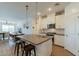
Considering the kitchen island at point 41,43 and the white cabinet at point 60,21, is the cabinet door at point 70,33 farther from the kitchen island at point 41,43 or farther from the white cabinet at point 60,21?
the kitchen island at point 41,43

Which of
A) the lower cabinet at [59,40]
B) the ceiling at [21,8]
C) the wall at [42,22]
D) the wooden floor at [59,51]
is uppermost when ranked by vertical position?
the ceiling at [21,8]

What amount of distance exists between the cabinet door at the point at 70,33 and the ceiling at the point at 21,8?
48 cm

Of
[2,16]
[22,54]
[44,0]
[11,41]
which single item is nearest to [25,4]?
[44,0]

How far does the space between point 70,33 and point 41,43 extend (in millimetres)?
967

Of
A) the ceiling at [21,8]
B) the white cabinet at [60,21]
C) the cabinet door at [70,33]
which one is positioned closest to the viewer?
the ceiling at [21,8]

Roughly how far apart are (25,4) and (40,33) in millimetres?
740

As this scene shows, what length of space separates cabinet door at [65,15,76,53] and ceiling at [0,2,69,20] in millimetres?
483

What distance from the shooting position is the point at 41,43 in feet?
7.11

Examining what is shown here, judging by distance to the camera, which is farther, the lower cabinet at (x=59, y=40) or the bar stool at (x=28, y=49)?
the lower cabinet at (x=59, y=40)

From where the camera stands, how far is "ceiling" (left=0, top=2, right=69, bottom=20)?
217 centimetres

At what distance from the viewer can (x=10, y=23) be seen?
221cm

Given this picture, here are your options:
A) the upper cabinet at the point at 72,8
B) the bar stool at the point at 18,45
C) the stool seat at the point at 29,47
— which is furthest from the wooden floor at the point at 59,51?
the upper cabinet at the point at 72,8

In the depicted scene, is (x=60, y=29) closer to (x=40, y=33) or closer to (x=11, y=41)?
(x=40, y=33)

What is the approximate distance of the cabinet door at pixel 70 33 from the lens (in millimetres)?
2434
